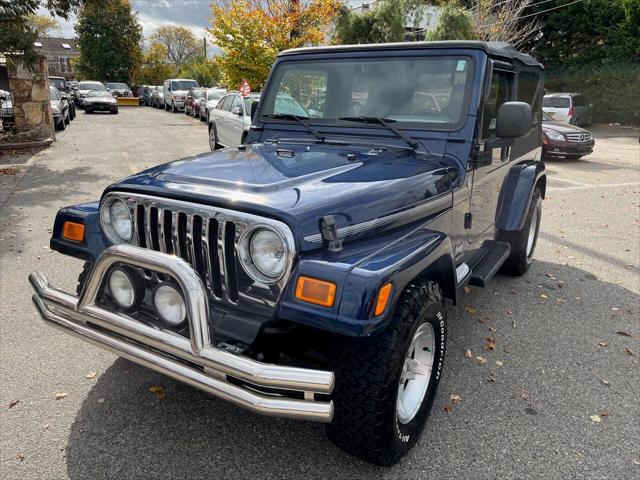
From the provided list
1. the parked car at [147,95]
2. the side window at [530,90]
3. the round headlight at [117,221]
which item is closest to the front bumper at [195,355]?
the round headlight at [117,221]

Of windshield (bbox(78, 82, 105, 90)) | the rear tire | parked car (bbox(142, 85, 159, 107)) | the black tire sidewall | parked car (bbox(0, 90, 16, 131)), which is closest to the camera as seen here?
the black tire sidewall

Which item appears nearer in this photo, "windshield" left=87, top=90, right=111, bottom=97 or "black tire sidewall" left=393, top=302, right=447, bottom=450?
"black tire sidewall" left=393, top=302, right=447, bottom=450

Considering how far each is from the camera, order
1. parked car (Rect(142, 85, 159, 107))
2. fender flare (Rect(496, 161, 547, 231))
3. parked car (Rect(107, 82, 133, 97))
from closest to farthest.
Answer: fender flare (Rect(496, 161, 547, 231)) < parked car (Rect(142, 85, 159, 107)) < parked car (Rect(107, 82, 133, 97))

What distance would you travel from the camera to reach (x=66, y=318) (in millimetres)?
2389

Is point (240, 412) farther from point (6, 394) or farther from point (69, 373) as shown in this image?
point (6, 394)

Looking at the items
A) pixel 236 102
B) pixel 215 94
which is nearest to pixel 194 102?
pixel 215 94

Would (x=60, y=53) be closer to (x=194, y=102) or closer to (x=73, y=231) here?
(x=194, y=102)

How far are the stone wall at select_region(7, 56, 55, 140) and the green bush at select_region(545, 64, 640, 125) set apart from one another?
22.7 meters

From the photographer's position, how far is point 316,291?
192 centimetres

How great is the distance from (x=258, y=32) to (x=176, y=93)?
13674mm

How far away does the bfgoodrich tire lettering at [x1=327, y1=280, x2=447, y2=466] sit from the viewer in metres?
2.07

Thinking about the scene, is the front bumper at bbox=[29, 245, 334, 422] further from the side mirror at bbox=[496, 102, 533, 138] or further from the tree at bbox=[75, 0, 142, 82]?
the tree at bbox=[75, 0, 142, 82]

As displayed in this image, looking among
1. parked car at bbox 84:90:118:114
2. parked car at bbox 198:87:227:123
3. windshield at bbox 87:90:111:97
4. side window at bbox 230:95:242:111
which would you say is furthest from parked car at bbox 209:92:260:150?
windshield at bbox 87:90:111:97

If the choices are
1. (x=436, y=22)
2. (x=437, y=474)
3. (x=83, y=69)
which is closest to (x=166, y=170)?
(x=437, y=474)
